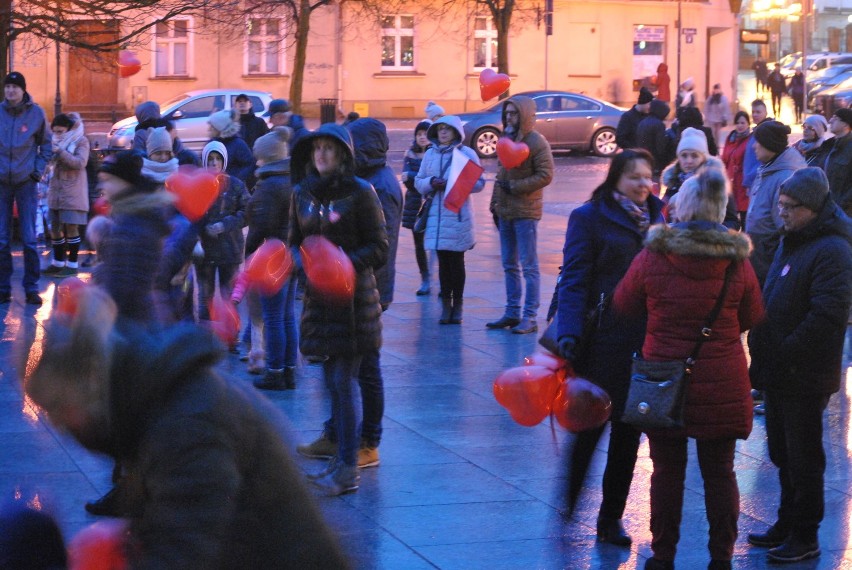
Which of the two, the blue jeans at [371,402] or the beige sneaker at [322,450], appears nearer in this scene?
the blue jeans at [371,402]

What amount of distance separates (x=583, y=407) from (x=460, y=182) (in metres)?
5.24

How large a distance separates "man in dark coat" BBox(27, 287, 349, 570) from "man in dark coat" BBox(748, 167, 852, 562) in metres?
3.30

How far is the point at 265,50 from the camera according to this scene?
1507 inches

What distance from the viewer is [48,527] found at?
2426mm

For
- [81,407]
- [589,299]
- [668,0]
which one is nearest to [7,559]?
[81,407]

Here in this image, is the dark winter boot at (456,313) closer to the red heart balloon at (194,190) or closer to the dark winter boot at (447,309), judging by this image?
the dark winter boot at (447,309)

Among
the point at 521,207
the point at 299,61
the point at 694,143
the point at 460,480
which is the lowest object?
the point at 460,480

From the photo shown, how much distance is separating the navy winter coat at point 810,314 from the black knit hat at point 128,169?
2.75 m

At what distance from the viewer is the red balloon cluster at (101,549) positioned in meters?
2.36

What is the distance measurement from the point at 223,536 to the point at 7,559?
1.49 feet

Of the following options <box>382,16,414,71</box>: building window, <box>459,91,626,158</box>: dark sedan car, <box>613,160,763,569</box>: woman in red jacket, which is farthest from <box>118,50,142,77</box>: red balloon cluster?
<box>382,16,414,71</box>: building window

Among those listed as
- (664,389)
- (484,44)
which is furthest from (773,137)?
(484,44)

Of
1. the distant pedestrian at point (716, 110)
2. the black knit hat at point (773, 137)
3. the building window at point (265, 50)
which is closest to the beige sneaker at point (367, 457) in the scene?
the black knit hat at point (773, 137)

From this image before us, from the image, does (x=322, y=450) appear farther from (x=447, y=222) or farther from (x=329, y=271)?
(x=447, y=222)
